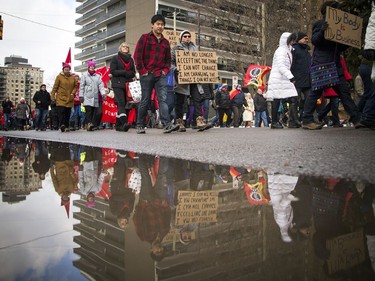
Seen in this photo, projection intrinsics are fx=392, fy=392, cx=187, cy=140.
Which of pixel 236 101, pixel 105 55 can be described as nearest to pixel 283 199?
pixel 236 101

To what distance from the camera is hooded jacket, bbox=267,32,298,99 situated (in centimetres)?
809

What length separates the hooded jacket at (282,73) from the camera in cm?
809

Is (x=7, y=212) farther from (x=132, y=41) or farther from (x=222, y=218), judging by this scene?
(x=132, y=41)

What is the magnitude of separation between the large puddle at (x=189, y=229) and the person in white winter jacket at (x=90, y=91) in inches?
352

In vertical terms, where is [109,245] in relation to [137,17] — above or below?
below

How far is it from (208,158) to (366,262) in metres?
2.43

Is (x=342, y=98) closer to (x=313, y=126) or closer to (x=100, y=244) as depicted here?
(x=313, y=126)

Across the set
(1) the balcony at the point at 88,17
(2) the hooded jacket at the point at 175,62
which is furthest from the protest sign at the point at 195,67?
(1) the balcony at the point at 88,17

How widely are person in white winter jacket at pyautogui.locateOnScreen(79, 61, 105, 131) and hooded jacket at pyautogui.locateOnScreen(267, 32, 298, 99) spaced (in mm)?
5061

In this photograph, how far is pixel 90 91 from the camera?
433 inches

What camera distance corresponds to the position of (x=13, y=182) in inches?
92.7

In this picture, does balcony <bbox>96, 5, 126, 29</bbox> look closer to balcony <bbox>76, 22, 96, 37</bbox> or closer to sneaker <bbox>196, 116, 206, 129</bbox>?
balcony <bbox>76, 22, 96, 37</bbox>

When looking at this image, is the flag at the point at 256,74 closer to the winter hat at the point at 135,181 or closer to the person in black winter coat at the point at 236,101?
the person in black winter coat at the point at 236,101

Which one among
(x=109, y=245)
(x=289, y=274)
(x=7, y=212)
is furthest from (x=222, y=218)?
(x=7, y=212)
